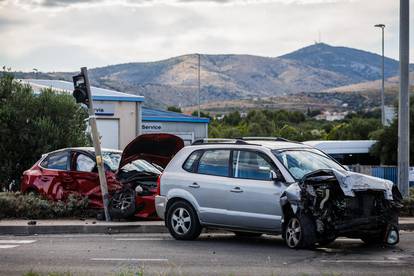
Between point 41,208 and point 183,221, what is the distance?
Answer: 15.5ft

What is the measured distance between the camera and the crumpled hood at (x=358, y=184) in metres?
12.2

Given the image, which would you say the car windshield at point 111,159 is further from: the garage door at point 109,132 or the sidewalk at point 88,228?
the garage door at point 109,132

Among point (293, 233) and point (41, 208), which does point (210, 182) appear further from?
point (41, 208)

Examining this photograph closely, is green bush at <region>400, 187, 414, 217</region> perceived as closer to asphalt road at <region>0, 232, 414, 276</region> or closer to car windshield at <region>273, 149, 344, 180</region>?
asphalt road at <region>0, 232, 414, 276</region>

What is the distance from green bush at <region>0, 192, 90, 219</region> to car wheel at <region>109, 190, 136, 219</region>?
1.10 meters

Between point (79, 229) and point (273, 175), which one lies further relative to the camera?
→ point (79, 229)

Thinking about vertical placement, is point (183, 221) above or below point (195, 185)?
below

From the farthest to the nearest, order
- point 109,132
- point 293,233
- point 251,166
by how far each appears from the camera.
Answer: point 109,132 < point 251,166 < point 293,233

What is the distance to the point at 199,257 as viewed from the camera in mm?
12281

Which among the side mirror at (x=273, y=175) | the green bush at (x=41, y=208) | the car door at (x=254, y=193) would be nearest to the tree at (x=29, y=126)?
the green bush at (x=41, y=208)

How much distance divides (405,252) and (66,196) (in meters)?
8.64

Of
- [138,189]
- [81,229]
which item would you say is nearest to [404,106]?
[138,189]

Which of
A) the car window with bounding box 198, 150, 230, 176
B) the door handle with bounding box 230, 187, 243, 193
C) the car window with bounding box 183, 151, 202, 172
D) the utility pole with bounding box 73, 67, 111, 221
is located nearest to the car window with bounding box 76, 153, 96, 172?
the utility pole with bounding box 73, 67, 111, 221

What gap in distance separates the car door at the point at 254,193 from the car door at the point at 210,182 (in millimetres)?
159
